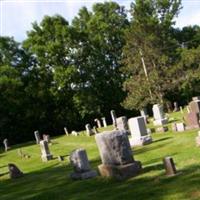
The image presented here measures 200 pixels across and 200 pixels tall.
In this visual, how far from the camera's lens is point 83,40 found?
194 feet

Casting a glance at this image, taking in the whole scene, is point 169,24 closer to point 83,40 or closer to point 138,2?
point 138,2

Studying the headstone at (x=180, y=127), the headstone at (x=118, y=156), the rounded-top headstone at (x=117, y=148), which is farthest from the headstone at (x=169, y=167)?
the headstone at (x=180, y=127)

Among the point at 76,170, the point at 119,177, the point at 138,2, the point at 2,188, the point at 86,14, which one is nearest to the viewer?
the point at 119,177

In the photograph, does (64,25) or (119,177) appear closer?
(119,177)

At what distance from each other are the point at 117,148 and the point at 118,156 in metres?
0.23

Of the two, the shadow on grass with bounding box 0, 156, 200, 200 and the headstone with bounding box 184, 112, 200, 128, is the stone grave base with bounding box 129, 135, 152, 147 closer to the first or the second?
the headstone with bounding box 184, 112, 200, 128

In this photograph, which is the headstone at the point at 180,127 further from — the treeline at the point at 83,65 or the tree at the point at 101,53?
the tree at the point at 101,53

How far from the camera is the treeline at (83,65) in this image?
51312 mm

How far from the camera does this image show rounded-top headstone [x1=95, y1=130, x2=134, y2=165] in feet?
46.0

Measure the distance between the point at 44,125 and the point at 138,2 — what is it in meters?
17.7

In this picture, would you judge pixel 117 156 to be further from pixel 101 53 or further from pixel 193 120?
pixel 101 53

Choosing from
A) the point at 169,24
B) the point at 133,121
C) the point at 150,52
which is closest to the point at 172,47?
the point at 169,24

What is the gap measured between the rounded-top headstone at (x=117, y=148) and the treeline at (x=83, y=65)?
35481mm

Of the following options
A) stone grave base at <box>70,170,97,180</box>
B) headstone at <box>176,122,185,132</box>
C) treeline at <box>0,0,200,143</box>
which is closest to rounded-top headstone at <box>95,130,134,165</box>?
stone grave base at <box>70,170,97,180</box>
